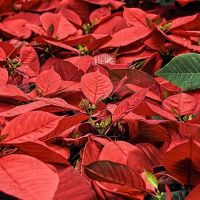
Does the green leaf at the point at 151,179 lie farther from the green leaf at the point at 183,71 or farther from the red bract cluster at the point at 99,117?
the green leaf at the point at 183,71

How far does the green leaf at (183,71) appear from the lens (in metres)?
0.97

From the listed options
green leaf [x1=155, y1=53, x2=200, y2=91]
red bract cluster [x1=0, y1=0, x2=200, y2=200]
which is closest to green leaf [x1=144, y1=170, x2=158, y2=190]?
red bract cluster [x1=0, y1=0, x2=200, y2=200]

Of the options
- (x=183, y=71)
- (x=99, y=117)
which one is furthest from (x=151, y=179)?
(x=183, y=71)

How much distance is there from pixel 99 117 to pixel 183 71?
0.81 feet

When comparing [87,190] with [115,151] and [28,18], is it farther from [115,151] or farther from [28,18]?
[28,18]

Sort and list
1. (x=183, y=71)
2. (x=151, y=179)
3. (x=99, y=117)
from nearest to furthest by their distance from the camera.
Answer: (x=151, y=179), (x=99, y=117), (x=183, y=71)

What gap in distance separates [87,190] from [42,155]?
0.09 m

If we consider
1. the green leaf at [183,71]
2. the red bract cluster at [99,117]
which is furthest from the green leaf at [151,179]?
the green leaf at [183,71]

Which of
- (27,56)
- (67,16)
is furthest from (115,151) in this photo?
(67,16)

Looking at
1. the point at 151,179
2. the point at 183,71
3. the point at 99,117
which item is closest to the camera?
the point at 151,179

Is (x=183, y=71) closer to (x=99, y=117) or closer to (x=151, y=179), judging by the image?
(x=99, y=117)

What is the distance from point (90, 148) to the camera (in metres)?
0.75

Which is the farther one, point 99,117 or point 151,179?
point 99,117

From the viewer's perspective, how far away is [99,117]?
0.84 m
